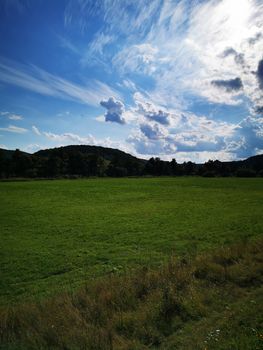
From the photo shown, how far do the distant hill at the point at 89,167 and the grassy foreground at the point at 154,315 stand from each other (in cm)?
11622

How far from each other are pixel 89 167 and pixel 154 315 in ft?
502

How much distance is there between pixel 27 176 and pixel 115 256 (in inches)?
4750

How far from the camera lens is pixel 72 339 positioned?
7098mm

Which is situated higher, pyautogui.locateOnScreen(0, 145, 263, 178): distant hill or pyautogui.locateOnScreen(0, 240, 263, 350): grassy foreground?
pyautogui.locateOnScreen(0, 145, 263, 178): distant hill

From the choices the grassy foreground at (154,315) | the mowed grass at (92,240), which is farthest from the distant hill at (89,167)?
the grassy foreground at (154,315)

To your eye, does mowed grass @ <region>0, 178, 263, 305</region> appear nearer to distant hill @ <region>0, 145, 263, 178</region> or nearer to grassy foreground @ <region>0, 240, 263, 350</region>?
grassy foreground @ <region>0, 240, 263, 350</region>

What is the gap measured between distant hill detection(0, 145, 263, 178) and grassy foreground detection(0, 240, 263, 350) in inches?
4576

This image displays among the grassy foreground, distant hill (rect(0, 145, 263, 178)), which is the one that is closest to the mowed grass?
the grassy foreground

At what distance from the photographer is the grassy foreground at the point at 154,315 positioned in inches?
272

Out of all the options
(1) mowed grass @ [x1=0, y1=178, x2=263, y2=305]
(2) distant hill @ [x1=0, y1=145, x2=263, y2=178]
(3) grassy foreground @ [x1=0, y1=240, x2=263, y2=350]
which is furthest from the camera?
(2) distant hill @ [x1=0, y1=145, x2=263, y2=178]

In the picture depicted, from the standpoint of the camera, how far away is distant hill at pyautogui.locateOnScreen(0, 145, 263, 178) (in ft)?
415

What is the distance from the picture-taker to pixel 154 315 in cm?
815

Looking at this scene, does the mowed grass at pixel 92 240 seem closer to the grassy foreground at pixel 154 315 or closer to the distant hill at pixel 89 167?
the grassy foreground at pixel 154 315

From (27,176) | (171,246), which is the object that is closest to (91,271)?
(171,246)
